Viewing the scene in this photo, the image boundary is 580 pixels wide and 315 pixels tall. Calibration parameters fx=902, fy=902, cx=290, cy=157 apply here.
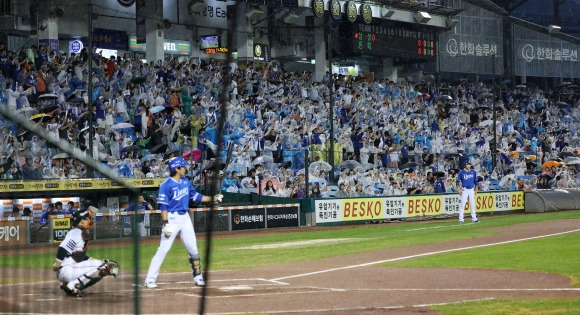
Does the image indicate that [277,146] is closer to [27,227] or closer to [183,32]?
[183,32]

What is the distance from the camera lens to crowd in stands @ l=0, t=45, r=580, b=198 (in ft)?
93.7

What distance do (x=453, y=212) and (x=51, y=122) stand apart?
16.3 meters

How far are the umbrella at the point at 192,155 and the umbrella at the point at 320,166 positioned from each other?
4.21 m

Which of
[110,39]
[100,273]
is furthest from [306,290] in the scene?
[110,39]

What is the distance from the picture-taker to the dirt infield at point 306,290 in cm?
766

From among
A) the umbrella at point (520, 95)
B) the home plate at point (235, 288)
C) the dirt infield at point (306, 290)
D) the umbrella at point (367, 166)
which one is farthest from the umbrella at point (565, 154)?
the home plate at point (235, 288)

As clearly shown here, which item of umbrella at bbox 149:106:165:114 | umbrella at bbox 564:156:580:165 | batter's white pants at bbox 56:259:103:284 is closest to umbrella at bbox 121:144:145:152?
umbrella at bbox 149:106:165:114

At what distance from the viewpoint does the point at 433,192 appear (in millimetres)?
35031

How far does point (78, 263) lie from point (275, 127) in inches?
919

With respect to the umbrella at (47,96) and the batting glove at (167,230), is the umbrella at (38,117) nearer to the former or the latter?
the umbrella at (47,96)

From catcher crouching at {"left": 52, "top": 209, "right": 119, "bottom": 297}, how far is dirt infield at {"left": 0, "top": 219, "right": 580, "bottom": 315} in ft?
0.49

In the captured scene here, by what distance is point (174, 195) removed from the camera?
14133mm

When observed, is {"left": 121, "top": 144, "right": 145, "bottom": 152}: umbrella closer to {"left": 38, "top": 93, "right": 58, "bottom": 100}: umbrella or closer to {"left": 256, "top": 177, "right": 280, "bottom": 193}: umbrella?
{"left": 38, "top": 93, "right": 58, "bottom": 100}: umbrella

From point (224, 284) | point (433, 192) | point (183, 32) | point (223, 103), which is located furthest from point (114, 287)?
point (183, 32)
